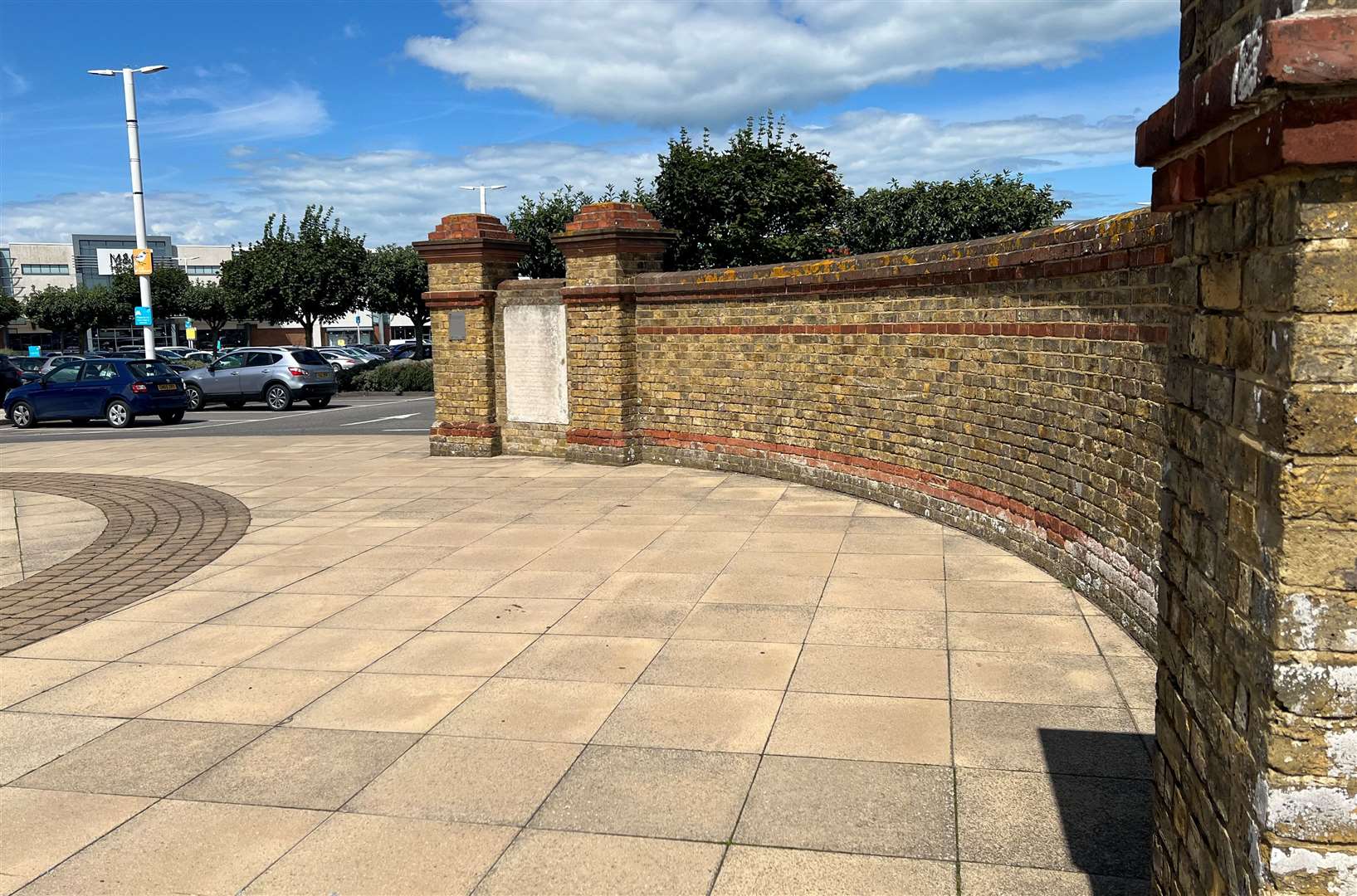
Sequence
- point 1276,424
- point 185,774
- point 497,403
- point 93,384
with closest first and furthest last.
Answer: point 1276,424 < point 185,774 < point 497,403 < point 93,384

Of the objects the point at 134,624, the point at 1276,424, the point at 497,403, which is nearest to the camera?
the point at 1276,424

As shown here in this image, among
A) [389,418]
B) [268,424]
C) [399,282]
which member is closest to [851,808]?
[389,418]

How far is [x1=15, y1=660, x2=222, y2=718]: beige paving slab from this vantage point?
499cm

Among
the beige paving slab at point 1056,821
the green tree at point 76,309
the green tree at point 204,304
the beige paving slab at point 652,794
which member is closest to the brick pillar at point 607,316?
the beige paving slab at point 652,794

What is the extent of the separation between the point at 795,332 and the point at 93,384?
19.5 m

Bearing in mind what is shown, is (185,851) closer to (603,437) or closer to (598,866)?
(598,866)

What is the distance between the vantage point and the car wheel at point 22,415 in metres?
23.6

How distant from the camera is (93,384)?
23.1 meters

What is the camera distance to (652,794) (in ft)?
12.7

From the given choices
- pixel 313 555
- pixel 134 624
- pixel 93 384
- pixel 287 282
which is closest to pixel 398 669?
pixel 134 624

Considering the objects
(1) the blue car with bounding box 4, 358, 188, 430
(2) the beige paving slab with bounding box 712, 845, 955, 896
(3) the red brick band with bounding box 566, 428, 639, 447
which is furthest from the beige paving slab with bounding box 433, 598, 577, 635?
(1) the blue car with bounding box 4, 358, 188, 430

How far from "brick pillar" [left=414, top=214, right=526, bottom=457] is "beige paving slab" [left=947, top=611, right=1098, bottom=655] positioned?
8.99 meters

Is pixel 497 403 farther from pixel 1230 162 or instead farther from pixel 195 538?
pixel 1230 162

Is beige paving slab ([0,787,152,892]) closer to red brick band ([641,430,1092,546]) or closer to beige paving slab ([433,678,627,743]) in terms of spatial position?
beige paving slab ([433,678,627,743])
